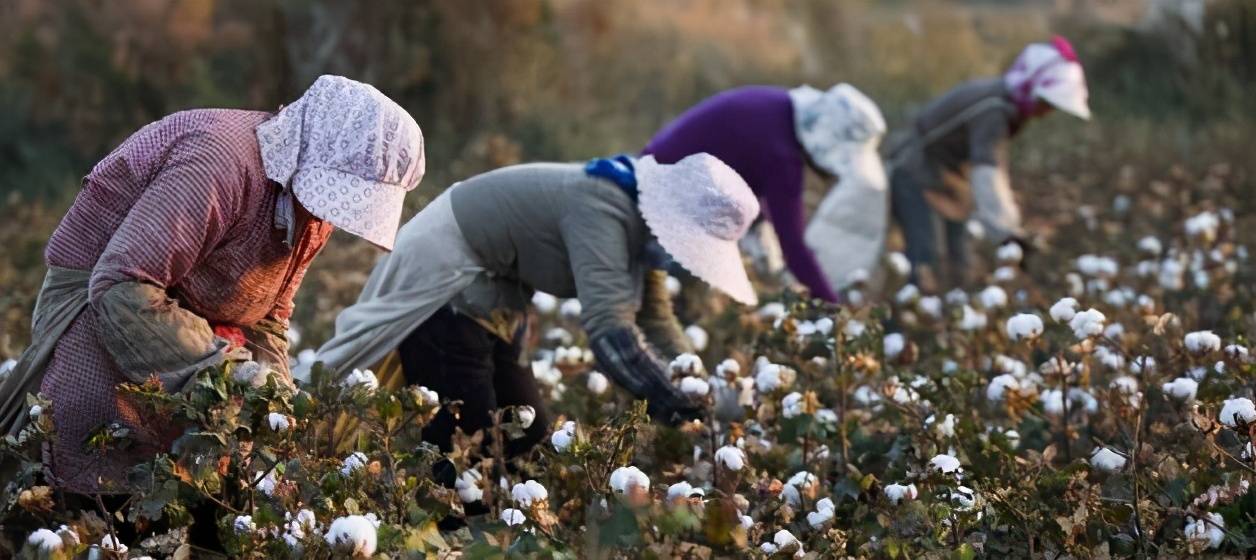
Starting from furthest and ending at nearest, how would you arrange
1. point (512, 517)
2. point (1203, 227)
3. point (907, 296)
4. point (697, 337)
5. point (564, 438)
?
point (1203, 227)
point (907, 296)
point (697, 337)
point (564, 438)
point (512, 517)

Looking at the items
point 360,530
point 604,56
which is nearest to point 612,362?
point 360,530

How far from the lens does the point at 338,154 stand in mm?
2938

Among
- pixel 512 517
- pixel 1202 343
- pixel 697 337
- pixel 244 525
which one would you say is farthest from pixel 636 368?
pixel 1202 343

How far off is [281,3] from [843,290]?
4.26 m

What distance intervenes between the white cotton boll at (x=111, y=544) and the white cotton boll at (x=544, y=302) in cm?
253

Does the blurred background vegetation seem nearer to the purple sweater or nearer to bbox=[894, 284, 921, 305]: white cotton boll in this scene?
the purple sweater

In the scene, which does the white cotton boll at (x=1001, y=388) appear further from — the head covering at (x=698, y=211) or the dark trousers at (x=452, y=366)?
the dark trousers at (x=452, y=366)

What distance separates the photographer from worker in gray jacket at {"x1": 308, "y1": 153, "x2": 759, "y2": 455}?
3.77 meters

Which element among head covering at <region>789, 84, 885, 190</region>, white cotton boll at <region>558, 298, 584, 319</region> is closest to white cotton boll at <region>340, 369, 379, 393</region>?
white cotton boll at <region>558, 298, 584, 319</region>

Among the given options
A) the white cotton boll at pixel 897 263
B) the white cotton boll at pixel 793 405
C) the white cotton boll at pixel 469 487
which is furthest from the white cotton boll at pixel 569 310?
the white cotton boll at pixel 469 487

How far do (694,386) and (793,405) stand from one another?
38 centimetres

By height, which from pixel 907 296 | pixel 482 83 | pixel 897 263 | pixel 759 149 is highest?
pixel 759 149

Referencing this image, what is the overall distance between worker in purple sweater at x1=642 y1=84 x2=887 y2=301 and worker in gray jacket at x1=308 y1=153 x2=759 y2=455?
4.01 ft

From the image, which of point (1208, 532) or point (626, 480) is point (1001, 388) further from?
point (626, 480)
